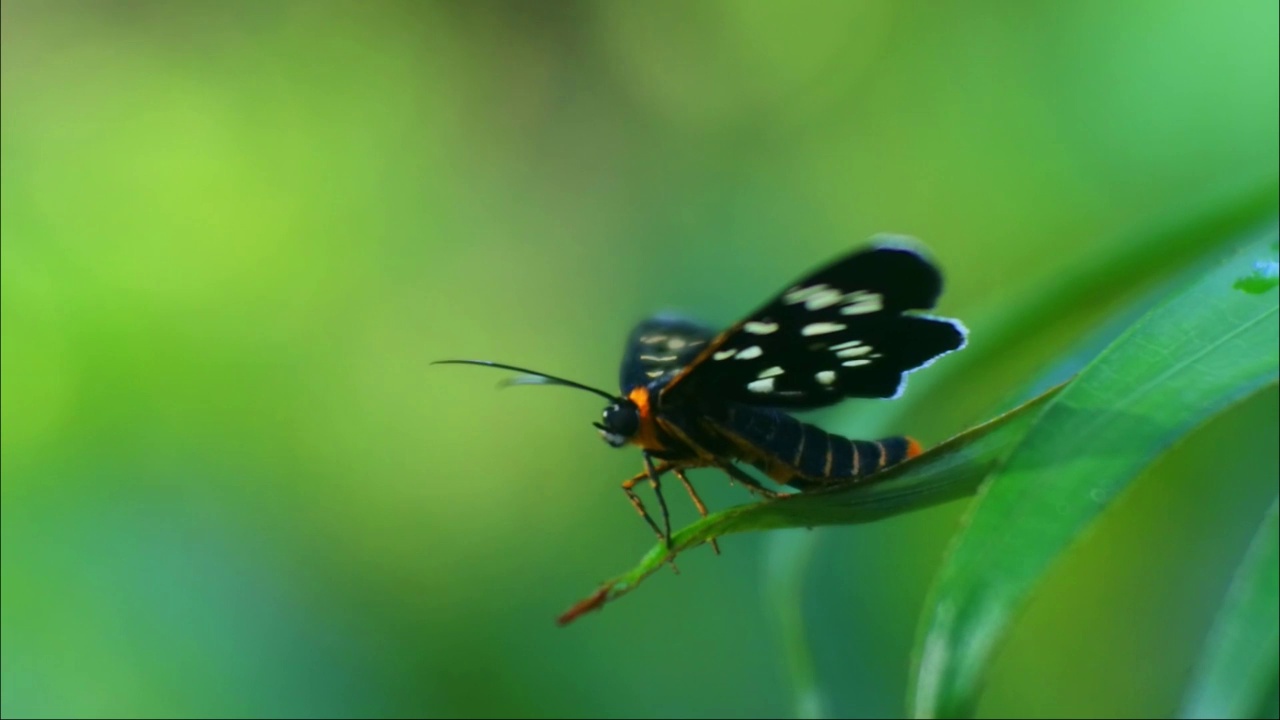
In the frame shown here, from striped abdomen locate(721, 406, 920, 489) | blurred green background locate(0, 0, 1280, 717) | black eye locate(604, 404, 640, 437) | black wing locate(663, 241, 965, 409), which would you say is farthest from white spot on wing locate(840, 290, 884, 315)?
blurred green background locate(0, 0, 1280, 717)

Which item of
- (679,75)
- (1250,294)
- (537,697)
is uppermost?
(679,75)

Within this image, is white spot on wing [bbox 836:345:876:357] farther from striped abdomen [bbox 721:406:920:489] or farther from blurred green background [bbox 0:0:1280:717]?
blurred green background [bbox 0:0:1280:717]

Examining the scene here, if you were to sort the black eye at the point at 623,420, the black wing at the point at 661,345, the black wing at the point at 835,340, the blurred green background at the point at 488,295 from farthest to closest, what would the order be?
1. the blurred green background at the point at 488,295
2. the black wing at the point at 661,345
3. the black eye at the point at 623,420
4. the black wing at the point at 835,340

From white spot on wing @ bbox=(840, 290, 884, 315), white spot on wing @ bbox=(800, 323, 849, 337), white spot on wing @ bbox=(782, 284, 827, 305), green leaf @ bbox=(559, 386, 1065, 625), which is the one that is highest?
white spot on wing @ bbox=(782, 284, 827, 305)

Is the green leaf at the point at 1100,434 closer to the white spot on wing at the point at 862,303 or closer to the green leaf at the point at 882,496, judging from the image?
the green leaf at the point at 882,496

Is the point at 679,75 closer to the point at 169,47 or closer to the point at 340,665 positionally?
the point at 169,47

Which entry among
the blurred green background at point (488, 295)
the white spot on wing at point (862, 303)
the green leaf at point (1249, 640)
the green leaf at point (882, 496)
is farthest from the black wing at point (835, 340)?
the blurred green background at point (488, 295)

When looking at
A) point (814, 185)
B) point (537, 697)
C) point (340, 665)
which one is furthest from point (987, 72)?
point (340, 665)
